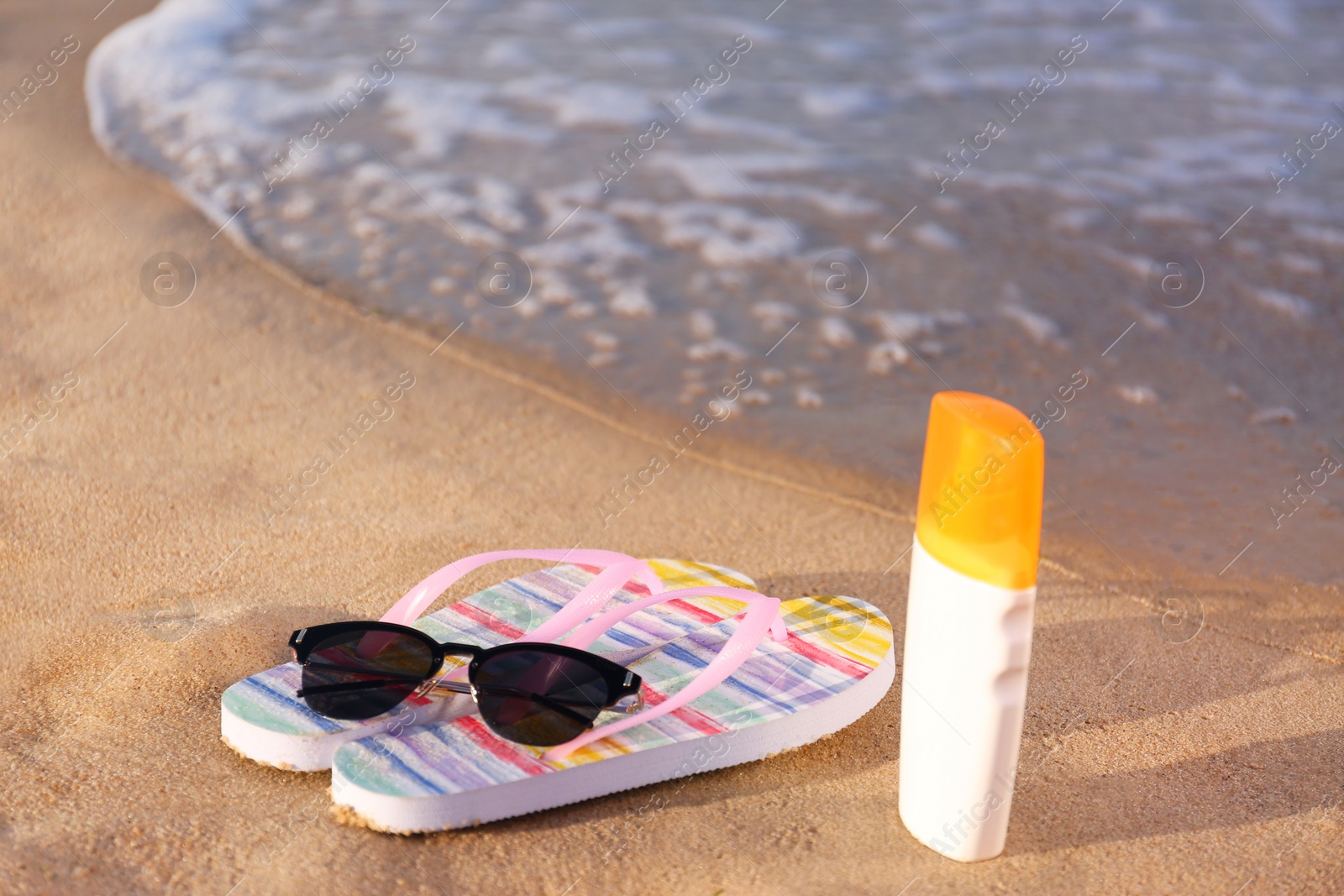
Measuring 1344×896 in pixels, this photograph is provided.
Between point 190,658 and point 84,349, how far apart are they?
135cm

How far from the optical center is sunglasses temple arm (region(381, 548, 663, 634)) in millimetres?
1721

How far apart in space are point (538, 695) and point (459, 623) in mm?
341

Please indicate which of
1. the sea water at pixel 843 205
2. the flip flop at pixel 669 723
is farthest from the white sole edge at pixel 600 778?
the sea water at pixel 843 205

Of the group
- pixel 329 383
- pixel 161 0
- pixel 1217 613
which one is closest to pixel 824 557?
pixel 1217 613

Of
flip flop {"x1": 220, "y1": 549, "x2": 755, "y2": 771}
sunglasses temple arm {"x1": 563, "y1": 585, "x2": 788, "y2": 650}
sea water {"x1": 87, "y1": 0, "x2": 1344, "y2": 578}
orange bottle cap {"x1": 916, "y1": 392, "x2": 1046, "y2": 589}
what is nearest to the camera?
orange bottle cap {"x1": 916, "y1": 392, "x2": 1046, "y2": 589}

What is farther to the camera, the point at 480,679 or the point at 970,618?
the point at 480,679

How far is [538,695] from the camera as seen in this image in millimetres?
1514

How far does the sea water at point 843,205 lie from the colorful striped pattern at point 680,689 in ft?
3.15

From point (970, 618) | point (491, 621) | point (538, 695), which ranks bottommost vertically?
point (491, 621)

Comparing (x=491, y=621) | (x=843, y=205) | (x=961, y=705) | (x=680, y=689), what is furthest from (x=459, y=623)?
(x=843, y=205)

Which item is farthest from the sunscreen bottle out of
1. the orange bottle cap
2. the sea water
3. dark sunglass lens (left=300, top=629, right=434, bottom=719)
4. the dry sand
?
the sea water

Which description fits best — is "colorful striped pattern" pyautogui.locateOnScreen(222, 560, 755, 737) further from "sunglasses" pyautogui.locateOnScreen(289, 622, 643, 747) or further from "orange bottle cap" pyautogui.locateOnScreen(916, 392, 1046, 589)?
"orange bottle cap" pyautogui.locateOnScreen(916, 392, 1046, 589)

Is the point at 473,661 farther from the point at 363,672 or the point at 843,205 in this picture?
the point at 843,205

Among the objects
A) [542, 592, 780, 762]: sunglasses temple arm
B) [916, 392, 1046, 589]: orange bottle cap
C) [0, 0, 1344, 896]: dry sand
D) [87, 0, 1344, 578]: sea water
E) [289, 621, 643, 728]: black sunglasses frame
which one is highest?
[916, 392, 1046, 589]: orange bottle cap
